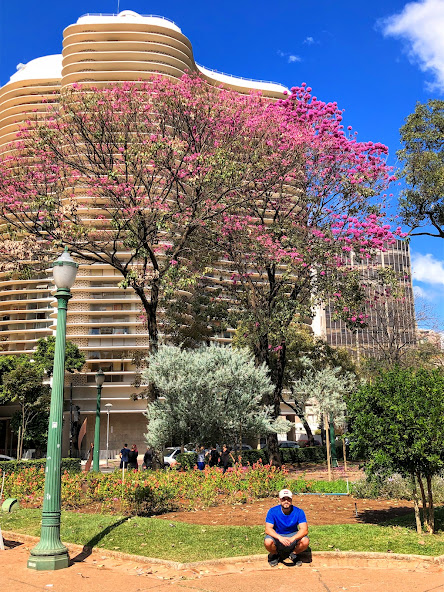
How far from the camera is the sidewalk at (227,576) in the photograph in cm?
656

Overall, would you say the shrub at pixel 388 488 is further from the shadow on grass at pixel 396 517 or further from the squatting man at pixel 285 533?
the squatting man at pixel 285 533

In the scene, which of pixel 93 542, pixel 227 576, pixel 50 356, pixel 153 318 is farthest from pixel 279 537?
pixel 50 356

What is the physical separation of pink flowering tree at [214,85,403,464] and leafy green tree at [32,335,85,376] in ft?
86.6

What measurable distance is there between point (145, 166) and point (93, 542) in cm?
1452

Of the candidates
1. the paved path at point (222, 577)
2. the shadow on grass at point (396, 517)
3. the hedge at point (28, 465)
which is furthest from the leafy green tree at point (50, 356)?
the paved path at point (222, 577)

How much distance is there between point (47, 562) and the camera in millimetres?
7418

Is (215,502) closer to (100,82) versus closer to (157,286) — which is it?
(157,286)

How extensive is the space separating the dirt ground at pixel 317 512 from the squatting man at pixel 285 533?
2.32 meters

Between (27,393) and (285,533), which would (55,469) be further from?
(27,393)

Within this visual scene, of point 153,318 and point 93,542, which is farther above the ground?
point 153,318

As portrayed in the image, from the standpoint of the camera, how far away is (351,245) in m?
20.8

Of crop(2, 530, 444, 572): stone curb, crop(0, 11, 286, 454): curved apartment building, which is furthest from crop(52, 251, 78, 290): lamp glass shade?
crop(0, 11, 286, 454): curved apartment building

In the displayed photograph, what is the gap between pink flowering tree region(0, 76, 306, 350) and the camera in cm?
1912

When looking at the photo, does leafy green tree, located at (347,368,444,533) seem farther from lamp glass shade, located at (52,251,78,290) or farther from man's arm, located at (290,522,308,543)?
lamp glass shade, located at (52,251,78,290)
